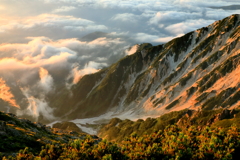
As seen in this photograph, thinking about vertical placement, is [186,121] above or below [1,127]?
below

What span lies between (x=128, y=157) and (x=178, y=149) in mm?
14206

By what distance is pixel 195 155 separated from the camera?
192ft

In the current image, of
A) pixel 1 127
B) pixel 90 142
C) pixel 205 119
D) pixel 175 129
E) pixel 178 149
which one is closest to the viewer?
pixel 178 149

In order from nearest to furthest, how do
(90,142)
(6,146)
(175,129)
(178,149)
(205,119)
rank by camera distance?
(178,149) < (90,142) < (6,146) < (175,129) < (205,119)

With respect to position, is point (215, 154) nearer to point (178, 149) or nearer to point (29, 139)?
point (178, 149)

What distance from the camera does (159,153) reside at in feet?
197

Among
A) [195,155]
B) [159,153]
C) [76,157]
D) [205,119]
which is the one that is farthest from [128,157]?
[205,119]

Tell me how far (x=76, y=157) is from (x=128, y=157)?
13.7 m

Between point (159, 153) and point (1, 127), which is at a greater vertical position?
point (1, 127)

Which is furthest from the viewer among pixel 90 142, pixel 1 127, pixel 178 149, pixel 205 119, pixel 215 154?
pixel 205 119

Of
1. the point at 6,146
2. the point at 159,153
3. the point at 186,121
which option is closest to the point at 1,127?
the point at 6,146

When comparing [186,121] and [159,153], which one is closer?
[159,153]

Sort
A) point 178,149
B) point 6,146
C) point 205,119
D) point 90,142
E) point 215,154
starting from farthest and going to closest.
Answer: point 205,119 → point 6,146 → point 90,142 → point 178,149 → point 215,154

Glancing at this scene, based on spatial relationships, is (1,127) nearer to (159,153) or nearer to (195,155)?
(159,153)
